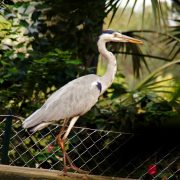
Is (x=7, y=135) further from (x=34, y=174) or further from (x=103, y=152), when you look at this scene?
(x=103, y=152)

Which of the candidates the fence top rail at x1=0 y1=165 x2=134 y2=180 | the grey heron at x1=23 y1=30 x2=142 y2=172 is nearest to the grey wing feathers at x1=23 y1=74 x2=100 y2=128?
the grey heron at x1=23 y1=30 x2=142 y2=172

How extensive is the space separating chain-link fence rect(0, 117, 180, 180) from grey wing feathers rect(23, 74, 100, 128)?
28 centimetres

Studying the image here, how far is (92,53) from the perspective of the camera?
331 inches

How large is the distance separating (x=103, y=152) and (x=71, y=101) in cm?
89

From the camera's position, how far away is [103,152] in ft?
21.2

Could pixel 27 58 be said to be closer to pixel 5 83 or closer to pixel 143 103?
pixel 5 83

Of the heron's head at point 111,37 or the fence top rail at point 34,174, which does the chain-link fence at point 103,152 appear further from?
the heron's head at point 111,37

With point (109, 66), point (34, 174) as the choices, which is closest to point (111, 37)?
point (109, 66)

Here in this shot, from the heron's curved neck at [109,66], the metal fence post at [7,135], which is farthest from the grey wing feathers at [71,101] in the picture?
the metal fence post at [7,135]

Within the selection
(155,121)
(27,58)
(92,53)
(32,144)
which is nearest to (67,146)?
(32,144)

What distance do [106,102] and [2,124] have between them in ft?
5.54

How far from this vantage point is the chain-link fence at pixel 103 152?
589 cm

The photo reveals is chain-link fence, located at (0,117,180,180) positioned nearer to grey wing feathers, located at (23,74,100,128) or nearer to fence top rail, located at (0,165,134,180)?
grey wing feathers, located at (23,74,100,128)

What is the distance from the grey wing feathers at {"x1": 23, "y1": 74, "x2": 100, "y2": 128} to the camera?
5668mm
